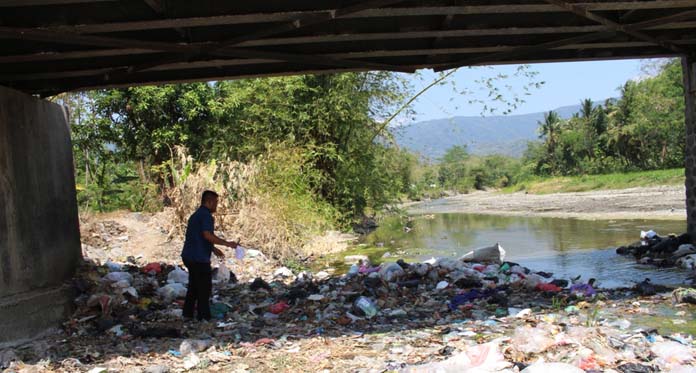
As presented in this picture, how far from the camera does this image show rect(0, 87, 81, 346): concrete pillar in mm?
6367

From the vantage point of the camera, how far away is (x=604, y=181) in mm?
44062

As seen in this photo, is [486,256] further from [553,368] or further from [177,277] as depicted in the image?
[553,368]

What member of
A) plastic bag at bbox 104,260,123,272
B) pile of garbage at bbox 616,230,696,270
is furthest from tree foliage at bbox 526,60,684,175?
plastic bag at bbox 104,260,123,272

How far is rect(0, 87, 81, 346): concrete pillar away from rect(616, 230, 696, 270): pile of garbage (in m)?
8.65

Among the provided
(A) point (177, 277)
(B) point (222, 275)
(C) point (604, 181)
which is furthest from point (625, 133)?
(A) point (177, 277)

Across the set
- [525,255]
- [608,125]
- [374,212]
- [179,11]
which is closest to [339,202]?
[374,212]

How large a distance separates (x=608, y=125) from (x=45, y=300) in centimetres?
5393

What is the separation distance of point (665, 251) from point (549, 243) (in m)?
4.28

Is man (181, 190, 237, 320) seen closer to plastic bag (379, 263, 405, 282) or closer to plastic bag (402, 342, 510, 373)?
plastic bag (379, 263, 405, 282)

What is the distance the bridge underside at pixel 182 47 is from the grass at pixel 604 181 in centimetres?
3083

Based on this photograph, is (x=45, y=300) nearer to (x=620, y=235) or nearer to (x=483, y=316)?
(x=483, y=316)

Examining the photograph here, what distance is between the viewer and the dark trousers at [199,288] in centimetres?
720

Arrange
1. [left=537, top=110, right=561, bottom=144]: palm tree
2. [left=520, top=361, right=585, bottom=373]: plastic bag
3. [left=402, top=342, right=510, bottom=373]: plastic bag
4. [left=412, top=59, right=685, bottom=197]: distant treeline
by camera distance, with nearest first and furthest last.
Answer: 1. [left=520, top=361, right=585, bottom=373]: plastic bag
2. [left=402, top=342, right=510, bottom=373]: plastic bag
3. [left=412, top=59, right=685, bottom=197]: distant treeline
4. [left=537, top=110, right=561, bottom=144]: palm tree

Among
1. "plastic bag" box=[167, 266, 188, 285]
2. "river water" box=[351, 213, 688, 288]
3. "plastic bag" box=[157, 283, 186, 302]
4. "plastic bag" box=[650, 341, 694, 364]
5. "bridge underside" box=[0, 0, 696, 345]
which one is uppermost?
"bridge underside" box=[0, 0, 696, 345]
